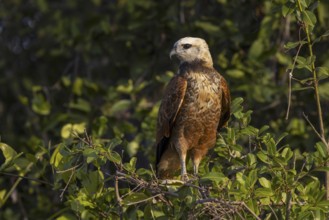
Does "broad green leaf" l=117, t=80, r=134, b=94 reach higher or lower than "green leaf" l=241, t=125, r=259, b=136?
lower

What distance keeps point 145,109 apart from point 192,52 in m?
0.83

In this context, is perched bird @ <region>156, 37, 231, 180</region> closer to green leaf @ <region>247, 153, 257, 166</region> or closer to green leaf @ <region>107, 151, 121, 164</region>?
green leaf @ <region>247, 153, 257, 166</region>

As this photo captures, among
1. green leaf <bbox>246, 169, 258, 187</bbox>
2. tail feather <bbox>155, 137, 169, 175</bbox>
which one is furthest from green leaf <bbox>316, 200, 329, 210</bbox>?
tail feather <bbox>155, 137, 169, 175</bbox>

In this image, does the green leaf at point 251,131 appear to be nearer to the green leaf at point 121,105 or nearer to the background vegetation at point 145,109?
the background vegetation at point 145,109


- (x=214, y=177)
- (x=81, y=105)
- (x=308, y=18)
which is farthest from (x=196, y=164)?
(x=308, y=18)

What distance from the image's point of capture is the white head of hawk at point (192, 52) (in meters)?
5.61

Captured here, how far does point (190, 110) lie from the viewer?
5.48 meters

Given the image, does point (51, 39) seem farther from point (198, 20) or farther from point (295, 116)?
point (295, 116)

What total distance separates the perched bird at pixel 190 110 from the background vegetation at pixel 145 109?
0.49ft

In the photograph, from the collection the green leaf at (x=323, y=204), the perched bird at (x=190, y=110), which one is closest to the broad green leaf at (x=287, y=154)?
the green leaf at (x=323, y=204)

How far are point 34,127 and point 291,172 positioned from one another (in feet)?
12.5

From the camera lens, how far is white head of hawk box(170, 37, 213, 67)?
18.4ft

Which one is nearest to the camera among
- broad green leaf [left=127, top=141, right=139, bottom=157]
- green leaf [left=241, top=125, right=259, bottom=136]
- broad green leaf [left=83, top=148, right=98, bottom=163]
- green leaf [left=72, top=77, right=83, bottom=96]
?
broad green leaf [left=83, top=148, right=98, bottom=163]

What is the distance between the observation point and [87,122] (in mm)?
6527
